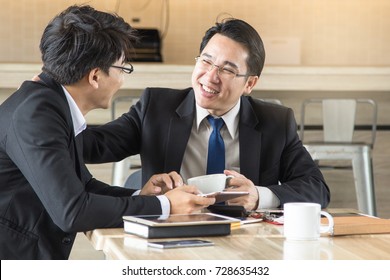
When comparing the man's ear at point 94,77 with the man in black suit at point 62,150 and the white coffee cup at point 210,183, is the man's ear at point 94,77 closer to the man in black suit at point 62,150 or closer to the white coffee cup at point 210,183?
the man in black suit at point 62,150

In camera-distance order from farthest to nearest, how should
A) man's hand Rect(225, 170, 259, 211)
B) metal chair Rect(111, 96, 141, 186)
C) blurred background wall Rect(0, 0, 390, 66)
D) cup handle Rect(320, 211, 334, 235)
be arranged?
blurred background wall Rect(0, 0, 390, 66) → metal chair Rect(111, 96, 141, 186) → man's hand Rect(225, 170, 259, 211) → cup handle Rect(320, 211, 334, 235)

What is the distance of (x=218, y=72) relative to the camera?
96.8 inches

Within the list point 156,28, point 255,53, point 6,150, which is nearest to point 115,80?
point 6,150

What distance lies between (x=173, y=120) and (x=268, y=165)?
32cm

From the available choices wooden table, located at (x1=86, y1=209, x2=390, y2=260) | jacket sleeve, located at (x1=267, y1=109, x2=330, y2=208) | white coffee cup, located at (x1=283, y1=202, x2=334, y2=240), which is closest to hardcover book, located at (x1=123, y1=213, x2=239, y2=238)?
wooden table, located at (x1=86, y1=209, x2=390, y2=260)

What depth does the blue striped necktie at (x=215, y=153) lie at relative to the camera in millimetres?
2467

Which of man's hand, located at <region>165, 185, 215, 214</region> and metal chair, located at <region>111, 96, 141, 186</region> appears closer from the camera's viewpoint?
man's hand, located at <region>165, 185, 215, 214</region>

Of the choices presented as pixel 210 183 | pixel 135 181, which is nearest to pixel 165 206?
pixel 210 183

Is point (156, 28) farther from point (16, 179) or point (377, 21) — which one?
point (16, 179)

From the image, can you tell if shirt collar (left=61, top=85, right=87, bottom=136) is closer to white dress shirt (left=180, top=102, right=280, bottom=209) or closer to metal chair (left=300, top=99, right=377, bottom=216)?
white dress shirt (left=180, top=102, right=280, bottom=209)

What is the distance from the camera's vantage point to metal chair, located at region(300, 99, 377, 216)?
4.80 meters

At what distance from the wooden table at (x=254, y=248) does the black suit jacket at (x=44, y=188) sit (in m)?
0.07

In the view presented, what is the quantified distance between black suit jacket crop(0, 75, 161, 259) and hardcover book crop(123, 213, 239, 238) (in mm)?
88

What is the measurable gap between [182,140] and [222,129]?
13cm
